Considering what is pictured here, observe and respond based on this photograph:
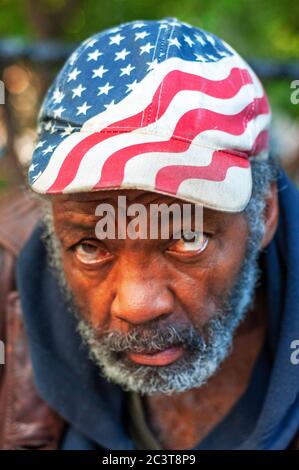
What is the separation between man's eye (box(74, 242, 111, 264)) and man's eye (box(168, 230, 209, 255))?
19 cm

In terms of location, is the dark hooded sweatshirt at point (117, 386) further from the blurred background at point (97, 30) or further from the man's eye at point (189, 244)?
the blurred background at point (97, 30)

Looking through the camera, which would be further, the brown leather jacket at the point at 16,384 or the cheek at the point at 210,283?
the brown leather jacket at the point at 16,384

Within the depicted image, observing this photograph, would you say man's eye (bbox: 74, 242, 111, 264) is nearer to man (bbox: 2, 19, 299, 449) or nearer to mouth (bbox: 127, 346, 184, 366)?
man (bbox: 2, 19, 299, 449)

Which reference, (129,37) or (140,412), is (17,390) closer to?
(140,412)

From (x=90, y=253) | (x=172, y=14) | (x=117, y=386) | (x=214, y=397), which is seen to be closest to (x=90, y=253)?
(x=90, y=253)

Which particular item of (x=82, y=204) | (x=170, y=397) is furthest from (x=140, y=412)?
(x=82, y=204)

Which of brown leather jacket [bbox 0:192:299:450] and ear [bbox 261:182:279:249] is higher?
ear [bbox 261:182:279:249]

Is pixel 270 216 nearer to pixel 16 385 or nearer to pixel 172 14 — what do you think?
pixel 16 385

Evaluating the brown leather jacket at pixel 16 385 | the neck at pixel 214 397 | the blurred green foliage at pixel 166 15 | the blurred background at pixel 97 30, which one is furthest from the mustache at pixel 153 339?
the blurred green foliage at pixel 166 15

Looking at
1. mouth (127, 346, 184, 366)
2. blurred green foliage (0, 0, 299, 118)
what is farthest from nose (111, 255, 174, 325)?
blurred green foliage (0, 0, 299, 118)

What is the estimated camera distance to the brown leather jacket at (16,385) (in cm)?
219

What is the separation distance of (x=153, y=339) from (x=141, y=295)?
159 millimetres

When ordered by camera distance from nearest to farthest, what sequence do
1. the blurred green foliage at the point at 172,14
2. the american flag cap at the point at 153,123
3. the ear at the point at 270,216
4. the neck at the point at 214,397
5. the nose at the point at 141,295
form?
the american flag cap at the point at 153,123, the nose at the point at 141,295, the ear at the point at 270,216, the neck at the point at 214,397, the blurred green foliage at the point at 172,14

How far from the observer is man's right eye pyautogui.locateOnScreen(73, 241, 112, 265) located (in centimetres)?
180
